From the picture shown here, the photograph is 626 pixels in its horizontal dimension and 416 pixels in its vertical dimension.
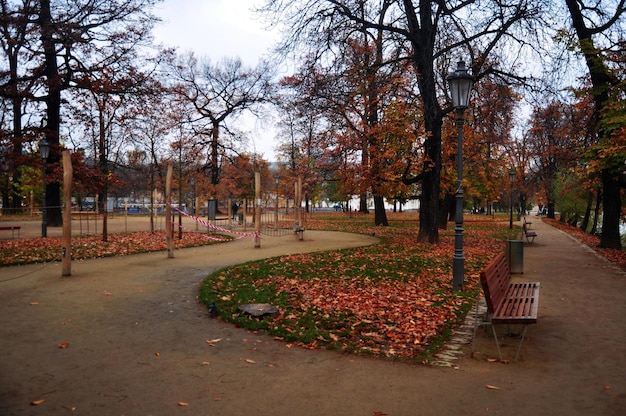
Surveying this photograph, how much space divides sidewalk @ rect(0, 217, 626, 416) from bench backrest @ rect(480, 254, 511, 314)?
55cm

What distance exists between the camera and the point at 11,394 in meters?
3.87

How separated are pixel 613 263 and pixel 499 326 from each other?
860cm

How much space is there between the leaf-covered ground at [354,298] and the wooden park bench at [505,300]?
0.79m

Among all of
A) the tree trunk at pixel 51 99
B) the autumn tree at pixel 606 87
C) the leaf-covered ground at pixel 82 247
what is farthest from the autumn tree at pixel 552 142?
the tree trunk at pixel 51 99

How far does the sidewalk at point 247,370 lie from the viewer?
372 cm

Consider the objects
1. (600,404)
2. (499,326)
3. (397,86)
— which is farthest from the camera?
(397,86)

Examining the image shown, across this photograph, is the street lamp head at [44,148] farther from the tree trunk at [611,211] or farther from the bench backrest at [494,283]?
the tree trunk at [611,211]

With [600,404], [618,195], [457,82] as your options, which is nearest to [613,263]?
[618,195]

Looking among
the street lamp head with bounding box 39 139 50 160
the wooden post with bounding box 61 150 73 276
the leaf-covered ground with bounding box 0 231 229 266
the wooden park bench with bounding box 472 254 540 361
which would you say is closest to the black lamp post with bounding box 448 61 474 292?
the wooden park bench with bounding box 472 254 540 361

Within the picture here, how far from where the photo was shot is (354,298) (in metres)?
7.47

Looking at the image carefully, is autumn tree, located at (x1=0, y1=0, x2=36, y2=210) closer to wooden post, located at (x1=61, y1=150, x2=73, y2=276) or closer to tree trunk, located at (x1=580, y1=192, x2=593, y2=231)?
wooden post, located at (x1=61, y1=150, x2=73, y2=276)

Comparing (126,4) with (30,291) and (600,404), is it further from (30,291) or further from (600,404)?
(600,404)

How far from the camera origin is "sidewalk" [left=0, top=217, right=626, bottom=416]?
3717 mm

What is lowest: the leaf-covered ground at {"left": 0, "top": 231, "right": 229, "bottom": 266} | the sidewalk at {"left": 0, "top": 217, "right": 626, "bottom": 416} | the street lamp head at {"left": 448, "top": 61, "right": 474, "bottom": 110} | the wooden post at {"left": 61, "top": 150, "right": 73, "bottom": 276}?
the sidewalk at {"left": 0, "top": 217, "right": 626, "bottom": 416}
